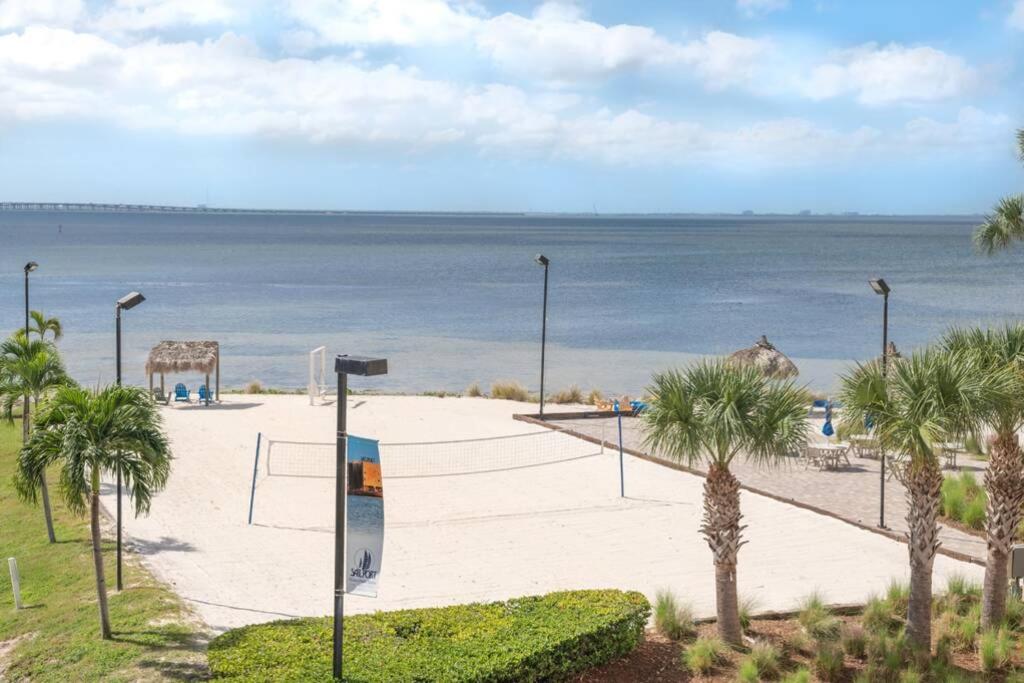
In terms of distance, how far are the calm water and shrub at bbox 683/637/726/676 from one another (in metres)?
6.91

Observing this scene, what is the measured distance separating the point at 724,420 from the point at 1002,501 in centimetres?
369

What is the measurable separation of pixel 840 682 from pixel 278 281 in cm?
8181

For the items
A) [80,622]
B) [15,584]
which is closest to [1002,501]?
[80,622]

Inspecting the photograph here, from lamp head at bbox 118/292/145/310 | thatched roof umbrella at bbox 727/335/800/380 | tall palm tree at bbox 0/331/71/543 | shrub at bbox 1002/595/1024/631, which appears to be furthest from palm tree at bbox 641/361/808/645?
thatched roof umbrella at bbox 727/335/800/380

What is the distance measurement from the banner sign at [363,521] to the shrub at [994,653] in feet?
21.6

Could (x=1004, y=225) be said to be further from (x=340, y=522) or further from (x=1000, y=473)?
(x=340, y=522)

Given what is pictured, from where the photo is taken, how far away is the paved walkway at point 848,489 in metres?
17.3

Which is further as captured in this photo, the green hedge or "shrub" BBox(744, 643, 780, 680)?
"shrub" BBox(744, 643, 780, 680)

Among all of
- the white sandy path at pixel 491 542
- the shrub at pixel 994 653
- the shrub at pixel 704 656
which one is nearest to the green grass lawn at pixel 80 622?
the white sandy path at pixel 491 542

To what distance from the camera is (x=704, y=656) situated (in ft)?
37.3

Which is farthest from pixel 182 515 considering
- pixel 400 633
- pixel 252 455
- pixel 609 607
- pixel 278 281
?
pixel 278 281

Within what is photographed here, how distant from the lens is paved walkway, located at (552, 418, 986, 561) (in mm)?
17344

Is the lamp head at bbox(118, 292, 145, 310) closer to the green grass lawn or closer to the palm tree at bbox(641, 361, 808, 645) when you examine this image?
Answer: the green grass lawn

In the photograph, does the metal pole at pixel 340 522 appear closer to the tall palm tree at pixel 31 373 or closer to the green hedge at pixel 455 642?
the green hedge at pixel 455 642
